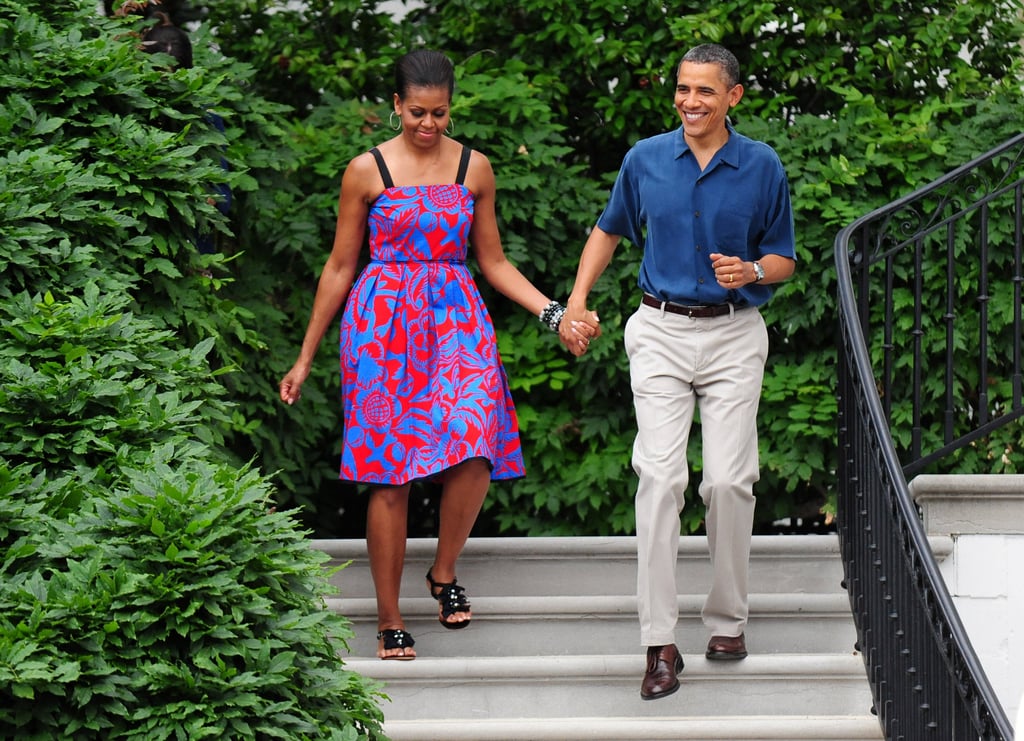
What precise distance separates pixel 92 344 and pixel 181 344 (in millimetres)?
714

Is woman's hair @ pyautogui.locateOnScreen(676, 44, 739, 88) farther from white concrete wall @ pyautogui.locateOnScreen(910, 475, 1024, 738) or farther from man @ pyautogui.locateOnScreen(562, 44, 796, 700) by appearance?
white concrete wall @ pyautogui.locateOnScreen(910, 475, 1024, 738)

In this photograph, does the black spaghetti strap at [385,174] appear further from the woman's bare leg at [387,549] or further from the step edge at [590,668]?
the step edge at [590,668]

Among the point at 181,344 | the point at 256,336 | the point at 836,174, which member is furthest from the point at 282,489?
the point at 836,174

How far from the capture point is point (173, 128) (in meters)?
5.83

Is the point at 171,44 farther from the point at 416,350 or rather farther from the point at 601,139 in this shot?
the point at 601,139

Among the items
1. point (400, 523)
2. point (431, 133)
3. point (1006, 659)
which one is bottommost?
point (1006, 659)

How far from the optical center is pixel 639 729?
505cm

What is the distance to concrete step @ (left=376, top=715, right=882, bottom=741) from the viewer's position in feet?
16.5

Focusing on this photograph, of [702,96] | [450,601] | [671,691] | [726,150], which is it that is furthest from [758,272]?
[450,601]

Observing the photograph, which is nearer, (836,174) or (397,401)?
(397,401)

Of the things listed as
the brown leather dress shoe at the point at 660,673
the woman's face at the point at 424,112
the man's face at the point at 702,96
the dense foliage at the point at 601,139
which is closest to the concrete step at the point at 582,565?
the dense foliage at the point at 601,139

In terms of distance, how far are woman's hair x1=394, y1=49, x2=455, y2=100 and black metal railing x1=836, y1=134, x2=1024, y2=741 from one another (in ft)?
4.90

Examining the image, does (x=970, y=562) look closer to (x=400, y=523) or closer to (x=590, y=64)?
(x=400, y=523)

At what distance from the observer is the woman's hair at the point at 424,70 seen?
5297 millimetres
